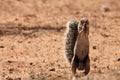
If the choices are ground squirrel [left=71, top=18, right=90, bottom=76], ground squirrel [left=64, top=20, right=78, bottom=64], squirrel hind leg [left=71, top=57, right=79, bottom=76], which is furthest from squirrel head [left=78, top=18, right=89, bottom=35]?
squirrel hind leg [left=71, top=57, right=79, bottom=76]

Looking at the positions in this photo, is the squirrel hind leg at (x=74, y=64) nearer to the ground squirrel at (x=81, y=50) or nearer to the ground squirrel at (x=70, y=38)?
the ground squirrel at (x=81, y=50)

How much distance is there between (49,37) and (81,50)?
3.46 meters

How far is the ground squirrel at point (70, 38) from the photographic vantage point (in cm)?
796

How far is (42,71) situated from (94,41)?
2490 millimetres

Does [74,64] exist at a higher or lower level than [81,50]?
lower

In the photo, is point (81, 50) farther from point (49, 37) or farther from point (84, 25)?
point (49, 37)

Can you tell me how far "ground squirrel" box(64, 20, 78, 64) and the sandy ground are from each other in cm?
39

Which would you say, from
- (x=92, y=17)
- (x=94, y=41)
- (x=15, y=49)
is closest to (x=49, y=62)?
(x=15, y=49)

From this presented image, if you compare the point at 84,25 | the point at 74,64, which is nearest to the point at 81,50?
the point at 74,64

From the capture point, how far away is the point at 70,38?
26.3 feet

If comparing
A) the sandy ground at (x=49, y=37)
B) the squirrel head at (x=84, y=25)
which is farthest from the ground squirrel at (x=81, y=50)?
the sandy ground at (x=49, y=37)

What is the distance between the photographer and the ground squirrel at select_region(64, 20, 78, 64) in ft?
26.1

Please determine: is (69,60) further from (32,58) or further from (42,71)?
(32,58)

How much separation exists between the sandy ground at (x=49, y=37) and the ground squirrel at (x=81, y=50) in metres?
0.20
